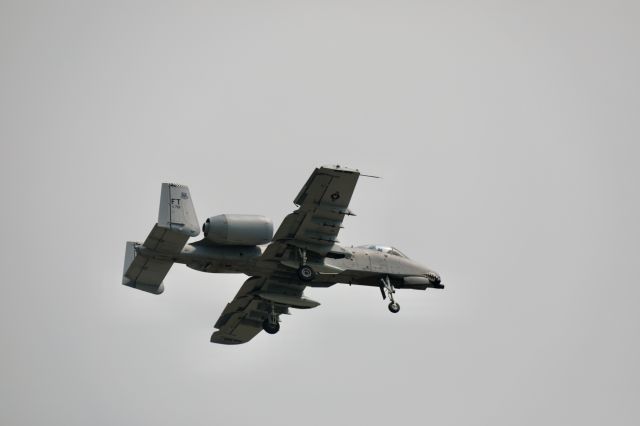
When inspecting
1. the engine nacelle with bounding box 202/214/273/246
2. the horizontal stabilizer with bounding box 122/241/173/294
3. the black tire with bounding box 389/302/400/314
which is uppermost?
the engine nacelle with bounding box 202/214/273/246

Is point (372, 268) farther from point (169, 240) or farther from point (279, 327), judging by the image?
point (169, 240)

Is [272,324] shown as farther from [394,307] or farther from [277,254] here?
[394,307]

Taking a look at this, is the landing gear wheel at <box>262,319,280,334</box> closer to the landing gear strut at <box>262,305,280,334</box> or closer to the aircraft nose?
Result: the landing gear strut at <box>262,305,280,334</box>

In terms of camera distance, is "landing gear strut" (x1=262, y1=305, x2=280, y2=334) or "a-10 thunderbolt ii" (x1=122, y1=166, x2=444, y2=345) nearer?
"a-10 thunderbolt ii" (x1=122, y1=166, x2=444, y2=345)

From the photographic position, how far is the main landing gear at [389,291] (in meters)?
62.6

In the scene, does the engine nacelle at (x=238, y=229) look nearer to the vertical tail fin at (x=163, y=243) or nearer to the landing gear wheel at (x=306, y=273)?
the vertical tail fin at (x=163, y=243)

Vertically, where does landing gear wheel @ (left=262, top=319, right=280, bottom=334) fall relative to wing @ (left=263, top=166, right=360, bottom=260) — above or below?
below

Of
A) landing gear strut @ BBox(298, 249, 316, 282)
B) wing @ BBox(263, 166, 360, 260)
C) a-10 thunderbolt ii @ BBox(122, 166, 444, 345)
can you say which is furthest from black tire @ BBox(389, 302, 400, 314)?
landing gear strut @ BBox(298, 249, 316, 282)

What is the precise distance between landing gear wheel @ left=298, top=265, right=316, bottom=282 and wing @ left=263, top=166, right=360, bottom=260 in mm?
868

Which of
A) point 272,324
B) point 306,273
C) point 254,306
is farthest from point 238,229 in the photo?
point 254,306

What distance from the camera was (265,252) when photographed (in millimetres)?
59906

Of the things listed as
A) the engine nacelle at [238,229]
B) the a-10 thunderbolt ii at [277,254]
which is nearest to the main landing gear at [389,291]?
the a-10 thunderbolt ii at [277,254]

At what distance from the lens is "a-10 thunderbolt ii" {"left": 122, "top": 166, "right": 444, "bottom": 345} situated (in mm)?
56531

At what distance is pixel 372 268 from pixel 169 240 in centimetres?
1109
